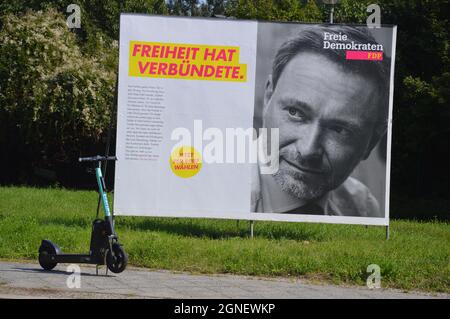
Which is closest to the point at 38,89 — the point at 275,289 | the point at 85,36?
the point at 85,36

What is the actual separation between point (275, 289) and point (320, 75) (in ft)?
16.5

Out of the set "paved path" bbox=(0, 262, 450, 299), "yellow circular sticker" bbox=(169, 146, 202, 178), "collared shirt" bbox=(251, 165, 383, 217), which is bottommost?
"paved path" bbox=(0, 262, 450, 299)

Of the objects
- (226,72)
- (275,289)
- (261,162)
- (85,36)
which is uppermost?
(85,36)

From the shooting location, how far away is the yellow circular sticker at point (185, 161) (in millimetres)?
14047

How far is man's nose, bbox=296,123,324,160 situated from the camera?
14062mm

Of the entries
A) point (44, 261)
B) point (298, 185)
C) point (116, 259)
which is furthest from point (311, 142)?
point (44, 261)

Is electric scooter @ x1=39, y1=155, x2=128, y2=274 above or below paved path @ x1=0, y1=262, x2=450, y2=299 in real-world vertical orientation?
above

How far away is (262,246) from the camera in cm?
1298

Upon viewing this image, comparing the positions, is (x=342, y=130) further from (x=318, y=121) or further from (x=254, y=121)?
(x=254, y=121)

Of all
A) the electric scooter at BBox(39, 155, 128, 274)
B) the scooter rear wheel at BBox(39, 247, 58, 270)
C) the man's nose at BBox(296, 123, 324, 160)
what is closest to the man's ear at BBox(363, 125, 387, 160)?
the man's nose at BBox(296, 123, 324, 160)

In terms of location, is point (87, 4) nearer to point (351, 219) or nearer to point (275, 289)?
point (351, 219)

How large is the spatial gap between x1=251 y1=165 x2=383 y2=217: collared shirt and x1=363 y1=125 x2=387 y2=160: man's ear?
1.70ft

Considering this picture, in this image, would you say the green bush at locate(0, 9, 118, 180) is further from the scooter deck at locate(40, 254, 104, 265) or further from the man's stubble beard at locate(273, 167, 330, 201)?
the scooter deck at locate(40, 254, 104, 265)

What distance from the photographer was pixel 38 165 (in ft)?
117
